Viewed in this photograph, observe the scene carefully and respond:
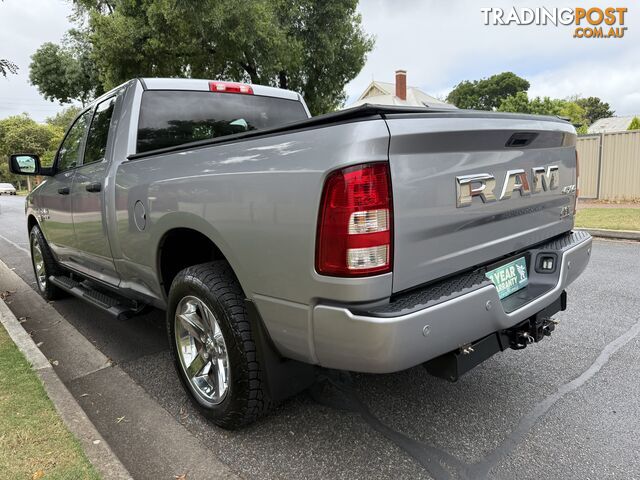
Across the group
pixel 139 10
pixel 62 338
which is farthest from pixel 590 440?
pixel 139 10

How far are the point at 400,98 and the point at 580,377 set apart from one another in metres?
28.4

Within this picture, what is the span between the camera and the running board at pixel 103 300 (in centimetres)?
336

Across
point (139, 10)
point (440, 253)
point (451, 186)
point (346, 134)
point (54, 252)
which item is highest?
point (139, 10)

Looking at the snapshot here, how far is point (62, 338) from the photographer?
4.18 metres

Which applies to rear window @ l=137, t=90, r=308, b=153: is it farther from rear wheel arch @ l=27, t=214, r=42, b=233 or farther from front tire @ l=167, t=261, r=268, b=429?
rear wheel arch @ l=27, t=214, r=42, b=233

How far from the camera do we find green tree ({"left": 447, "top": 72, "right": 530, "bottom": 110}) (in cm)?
6116

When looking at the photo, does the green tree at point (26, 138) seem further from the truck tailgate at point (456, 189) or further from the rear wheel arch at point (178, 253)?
the truck tailgate at point (456, 189)

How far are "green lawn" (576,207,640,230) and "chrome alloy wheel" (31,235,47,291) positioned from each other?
9076 millimetres

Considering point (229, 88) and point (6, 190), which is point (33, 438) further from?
point (6, 190)

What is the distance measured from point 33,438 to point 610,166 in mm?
15723

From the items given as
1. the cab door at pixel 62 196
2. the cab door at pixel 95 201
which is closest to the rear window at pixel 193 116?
the cab door at pixel 95 201

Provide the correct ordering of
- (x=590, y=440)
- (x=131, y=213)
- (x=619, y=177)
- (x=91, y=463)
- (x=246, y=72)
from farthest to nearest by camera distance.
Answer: (x=246, y=72), (x=619, y=177), (x=131, y=213), (x=590, y=440), (x=91, y=463)

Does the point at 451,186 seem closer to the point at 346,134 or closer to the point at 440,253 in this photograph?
the point at 440,253

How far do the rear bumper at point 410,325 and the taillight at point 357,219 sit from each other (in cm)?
18
